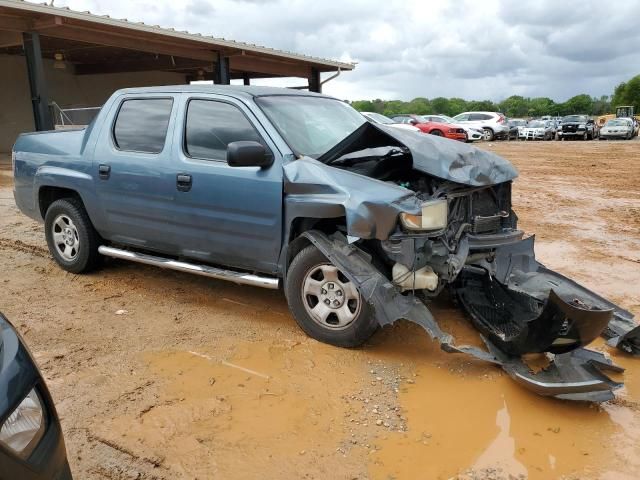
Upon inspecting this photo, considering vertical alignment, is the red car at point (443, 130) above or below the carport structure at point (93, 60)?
below

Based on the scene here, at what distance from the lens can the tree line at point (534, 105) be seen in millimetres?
80688

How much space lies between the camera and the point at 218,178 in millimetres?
4379

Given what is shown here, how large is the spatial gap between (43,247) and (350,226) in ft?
15.6

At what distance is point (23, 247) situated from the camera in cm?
681

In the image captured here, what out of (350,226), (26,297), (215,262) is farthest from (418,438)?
(26,297)

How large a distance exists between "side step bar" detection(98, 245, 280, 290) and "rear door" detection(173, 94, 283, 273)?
86mm

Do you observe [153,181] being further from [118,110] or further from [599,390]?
[599,390]

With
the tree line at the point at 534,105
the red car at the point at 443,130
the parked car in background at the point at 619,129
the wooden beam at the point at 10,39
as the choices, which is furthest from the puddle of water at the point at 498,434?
the tree line at the point at 534,105

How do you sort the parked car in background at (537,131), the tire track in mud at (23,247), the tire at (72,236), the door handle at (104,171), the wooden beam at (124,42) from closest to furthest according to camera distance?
1. the door handle at (104,171)
2. the tire at (72,236)
3. the tire track in mud at (23,247)
4. the wooden beam at (124,42)
5. the parked car in background at (537,131)

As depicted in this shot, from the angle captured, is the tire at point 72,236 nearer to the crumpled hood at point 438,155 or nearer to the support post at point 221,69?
the crumpled hood at point 438,155

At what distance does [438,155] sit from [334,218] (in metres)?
0.88

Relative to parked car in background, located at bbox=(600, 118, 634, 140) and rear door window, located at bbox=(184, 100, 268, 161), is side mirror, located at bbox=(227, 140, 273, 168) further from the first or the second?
parked car in background, located at bbox=(600, 118, 634, 140)

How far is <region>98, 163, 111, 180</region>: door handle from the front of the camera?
5102 mm

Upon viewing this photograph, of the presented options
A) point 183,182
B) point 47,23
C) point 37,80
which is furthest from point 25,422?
point 37,80
